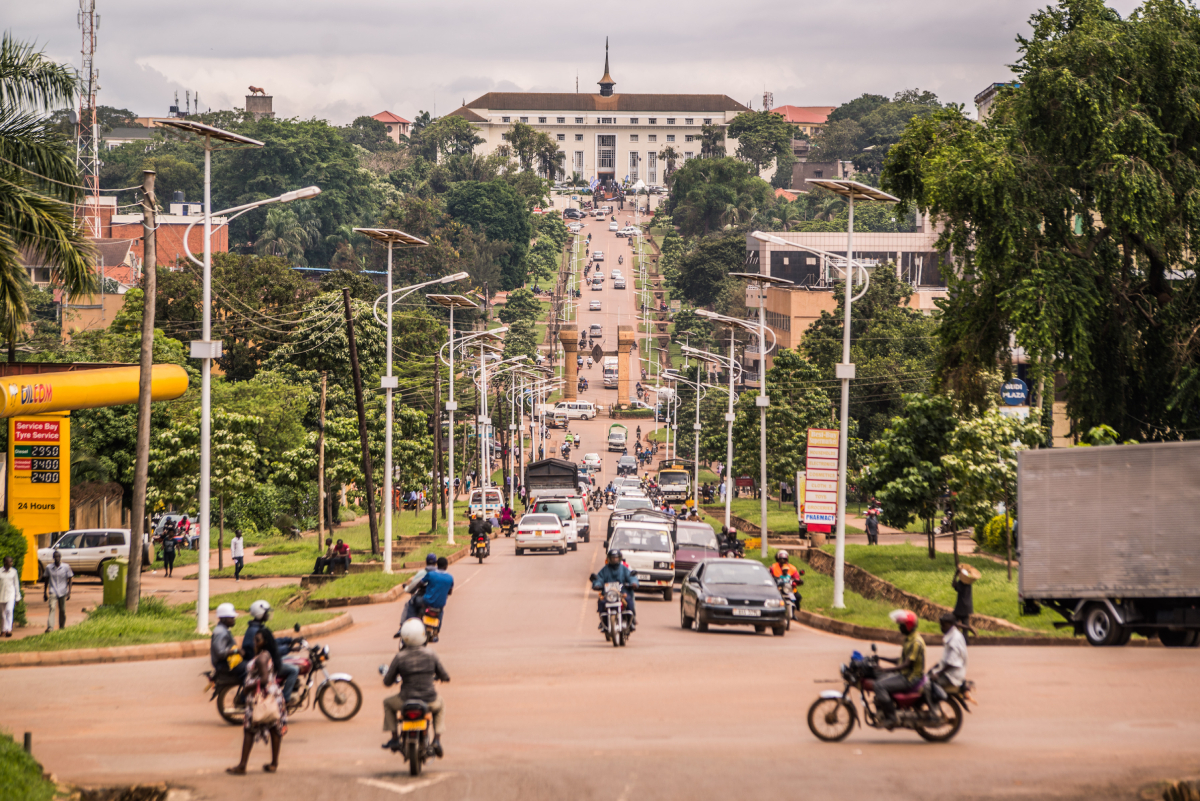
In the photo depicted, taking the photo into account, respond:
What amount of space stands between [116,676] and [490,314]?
126 m

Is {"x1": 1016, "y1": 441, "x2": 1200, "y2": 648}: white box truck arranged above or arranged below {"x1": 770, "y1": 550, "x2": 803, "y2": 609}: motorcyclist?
above

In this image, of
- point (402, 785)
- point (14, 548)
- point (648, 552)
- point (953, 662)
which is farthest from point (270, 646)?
point (648, 552)

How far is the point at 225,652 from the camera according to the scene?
13.5 meters

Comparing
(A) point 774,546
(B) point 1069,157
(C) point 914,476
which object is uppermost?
(B) point 1069,157

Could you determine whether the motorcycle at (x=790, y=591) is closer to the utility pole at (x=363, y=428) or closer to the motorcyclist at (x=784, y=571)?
the motorcyclist at (x=784, y=571)

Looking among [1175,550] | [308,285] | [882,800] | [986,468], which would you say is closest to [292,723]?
[882,800]

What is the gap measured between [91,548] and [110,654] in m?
18.7

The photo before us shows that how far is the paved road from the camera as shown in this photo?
1066 cm

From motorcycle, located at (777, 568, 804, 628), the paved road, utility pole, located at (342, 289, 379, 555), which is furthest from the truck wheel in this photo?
utility pole, located at (342, 289, 379, 555)

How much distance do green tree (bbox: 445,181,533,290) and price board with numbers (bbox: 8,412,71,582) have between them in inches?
5103

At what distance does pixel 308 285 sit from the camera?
7681 centimetres

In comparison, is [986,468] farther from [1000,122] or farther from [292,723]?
[292,723]

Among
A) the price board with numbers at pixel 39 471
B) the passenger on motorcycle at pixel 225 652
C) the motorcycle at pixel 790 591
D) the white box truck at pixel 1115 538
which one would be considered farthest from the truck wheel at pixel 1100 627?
the price board with numbers at pixel 39 471

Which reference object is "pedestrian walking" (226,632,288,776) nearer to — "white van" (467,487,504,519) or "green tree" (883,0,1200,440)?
"green tree" (883,0,1200,440)
